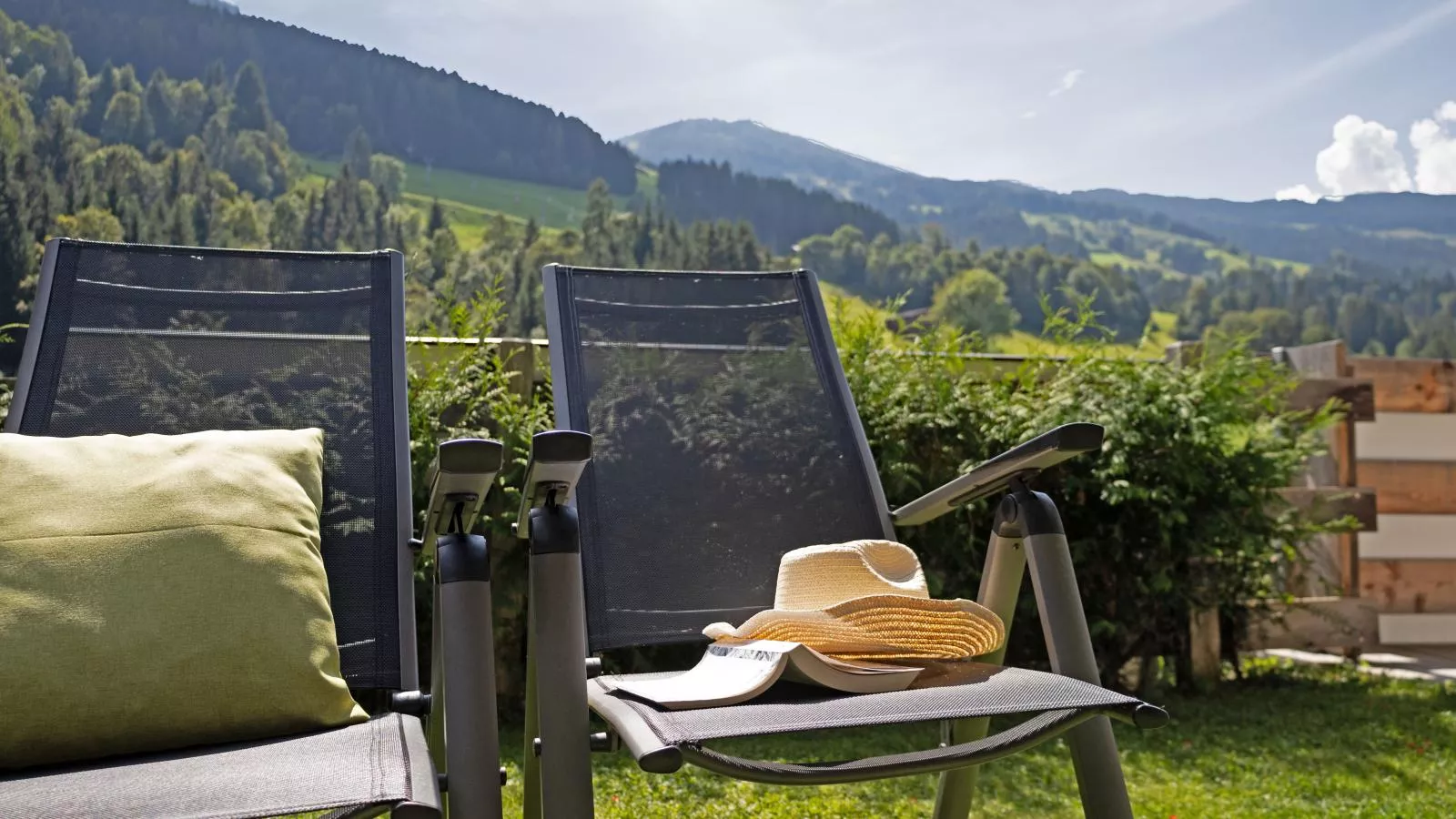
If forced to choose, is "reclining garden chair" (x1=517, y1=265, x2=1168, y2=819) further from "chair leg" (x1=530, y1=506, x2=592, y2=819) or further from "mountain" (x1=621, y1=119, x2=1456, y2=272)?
"mountain" (x1=621, y1=119, x2=1456, y2=272)

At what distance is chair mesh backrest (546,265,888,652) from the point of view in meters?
1.93

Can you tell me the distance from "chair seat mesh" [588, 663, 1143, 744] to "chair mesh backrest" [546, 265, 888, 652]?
443mm

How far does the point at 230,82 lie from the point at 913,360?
90.2 ft

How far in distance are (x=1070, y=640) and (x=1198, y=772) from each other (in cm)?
177

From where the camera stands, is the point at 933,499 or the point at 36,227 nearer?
the point at 933,499

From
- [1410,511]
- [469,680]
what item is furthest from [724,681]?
[1410,511]

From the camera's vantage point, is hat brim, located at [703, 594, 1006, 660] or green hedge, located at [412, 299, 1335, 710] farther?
green hedge, located at [412, 299, 1335, 710]

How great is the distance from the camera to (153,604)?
57.1 inches

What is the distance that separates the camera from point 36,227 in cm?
1541

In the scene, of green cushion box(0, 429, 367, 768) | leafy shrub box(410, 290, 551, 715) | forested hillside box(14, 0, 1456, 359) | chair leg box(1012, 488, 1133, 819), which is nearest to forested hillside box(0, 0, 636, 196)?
forested hillside box(14, 0, 1456, 359)

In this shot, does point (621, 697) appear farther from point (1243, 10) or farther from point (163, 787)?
point (1243, 10)

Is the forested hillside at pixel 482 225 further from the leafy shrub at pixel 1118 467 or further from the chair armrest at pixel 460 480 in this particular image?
the chair armrest at pixel 460 480

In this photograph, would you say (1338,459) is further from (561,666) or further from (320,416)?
(561,666)

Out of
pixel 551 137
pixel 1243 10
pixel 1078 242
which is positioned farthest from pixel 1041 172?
pixel 1243 10
